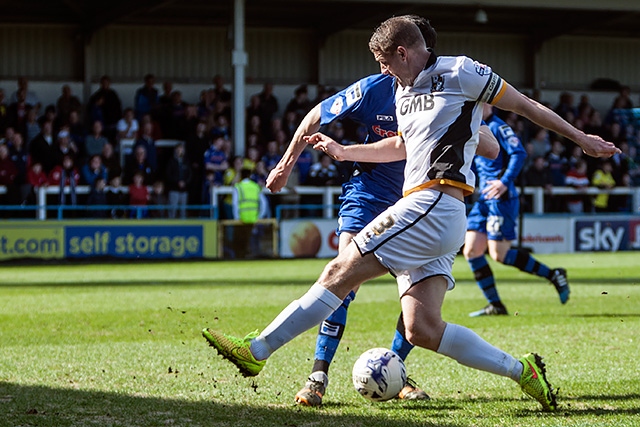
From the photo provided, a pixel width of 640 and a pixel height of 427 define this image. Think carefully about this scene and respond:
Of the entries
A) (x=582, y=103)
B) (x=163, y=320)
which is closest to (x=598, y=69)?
(x=582, y=103)

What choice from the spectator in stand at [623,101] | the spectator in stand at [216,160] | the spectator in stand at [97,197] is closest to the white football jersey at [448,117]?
the spectator in stand at [97,197]

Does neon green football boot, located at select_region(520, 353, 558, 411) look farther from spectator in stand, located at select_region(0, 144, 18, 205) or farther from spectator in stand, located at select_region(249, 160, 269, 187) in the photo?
spectator in stand, located at select_region(0, 144, 18, 205)

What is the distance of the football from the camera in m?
5.77

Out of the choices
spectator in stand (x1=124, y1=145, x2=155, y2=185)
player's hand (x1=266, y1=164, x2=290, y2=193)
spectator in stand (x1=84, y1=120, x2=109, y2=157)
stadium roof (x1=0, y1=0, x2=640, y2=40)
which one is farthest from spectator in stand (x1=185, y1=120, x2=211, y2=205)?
Result: player's hand (x1=266, y1=164, x2=290, y2=193)

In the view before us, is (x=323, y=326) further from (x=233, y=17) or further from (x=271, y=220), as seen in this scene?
(x=233, y=17)

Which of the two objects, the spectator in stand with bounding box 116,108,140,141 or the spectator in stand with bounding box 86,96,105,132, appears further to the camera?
the spectator in stand with bounding box 86,96,105,132

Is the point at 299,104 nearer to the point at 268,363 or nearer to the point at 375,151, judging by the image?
the point at 268,363

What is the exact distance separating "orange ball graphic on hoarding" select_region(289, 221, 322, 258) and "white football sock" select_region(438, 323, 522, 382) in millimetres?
18294

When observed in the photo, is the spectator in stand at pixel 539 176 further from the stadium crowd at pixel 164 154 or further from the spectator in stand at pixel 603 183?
the spectator in stand at pixel 603 183

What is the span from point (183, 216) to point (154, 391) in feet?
58.3

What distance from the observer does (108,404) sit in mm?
5883

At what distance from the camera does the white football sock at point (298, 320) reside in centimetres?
546

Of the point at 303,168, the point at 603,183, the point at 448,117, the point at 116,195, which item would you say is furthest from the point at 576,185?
the point at 448,117

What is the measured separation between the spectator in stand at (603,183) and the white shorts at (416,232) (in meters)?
22.7
